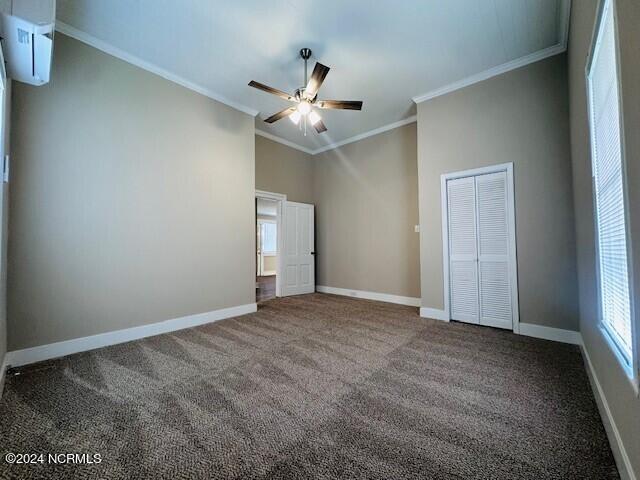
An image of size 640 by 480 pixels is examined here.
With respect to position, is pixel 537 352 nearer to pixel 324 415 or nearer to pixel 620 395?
pixel 620 395

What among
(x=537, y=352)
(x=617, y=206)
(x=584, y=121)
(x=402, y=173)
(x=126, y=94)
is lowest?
(x=537, y=352)

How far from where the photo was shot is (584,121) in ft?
7.02

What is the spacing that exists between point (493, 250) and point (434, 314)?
3.82 ft

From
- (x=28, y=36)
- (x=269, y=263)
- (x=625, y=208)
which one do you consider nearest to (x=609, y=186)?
(x=625, y=208)

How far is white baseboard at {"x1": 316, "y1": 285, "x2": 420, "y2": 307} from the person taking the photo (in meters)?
4.86

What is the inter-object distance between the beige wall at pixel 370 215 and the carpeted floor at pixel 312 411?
7.41 feet

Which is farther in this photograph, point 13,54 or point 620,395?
point 13,54

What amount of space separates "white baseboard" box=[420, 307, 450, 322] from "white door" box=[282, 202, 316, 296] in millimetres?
2726

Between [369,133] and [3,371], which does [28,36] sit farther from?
[369,133]

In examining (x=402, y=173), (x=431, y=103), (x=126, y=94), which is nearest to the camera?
(x=126, y=94)

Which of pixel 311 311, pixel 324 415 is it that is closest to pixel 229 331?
pixel 311 311

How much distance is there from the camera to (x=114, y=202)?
300 cm

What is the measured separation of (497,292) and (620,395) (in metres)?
2.30

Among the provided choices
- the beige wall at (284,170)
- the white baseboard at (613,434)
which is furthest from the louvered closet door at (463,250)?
the beige wall at (284,170)
